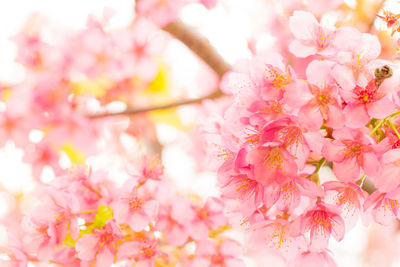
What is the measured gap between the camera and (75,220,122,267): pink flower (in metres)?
0.88

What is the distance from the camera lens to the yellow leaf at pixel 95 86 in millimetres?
1930

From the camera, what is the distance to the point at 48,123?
1748 millimetres

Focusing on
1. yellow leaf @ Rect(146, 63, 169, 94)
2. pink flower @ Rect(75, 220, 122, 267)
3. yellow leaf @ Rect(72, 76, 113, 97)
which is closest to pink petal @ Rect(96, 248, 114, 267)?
pink flower @ Rect(75, 220, 122, 267)

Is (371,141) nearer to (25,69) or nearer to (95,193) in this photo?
(95,193)

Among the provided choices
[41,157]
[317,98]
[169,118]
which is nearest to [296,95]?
[317,98]

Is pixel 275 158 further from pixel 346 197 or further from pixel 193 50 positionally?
pixel 193 50

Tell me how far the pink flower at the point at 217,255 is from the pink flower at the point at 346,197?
300 millimetres

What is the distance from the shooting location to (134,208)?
92 cm

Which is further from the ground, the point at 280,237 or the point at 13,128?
the point at 280,237

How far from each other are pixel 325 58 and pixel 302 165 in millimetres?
186

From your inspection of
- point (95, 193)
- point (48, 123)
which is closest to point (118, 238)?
point (95, 193)

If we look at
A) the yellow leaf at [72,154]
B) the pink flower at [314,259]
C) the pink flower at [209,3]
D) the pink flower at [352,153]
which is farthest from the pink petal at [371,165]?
the yellow leaf at [72,154]

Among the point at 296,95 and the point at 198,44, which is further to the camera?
the point at 198,44

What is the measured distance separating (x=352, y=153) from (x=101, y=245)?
0.49 m
